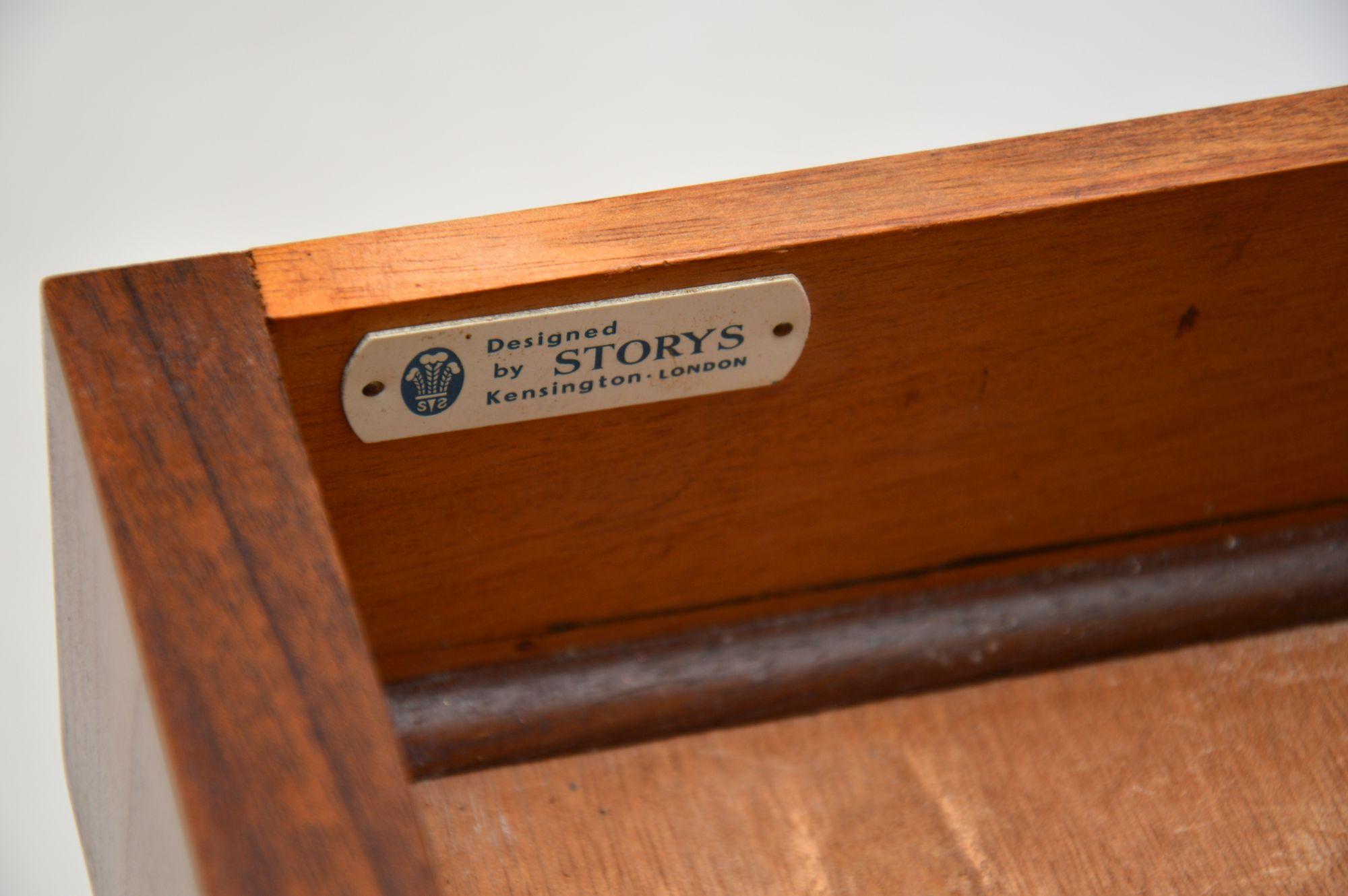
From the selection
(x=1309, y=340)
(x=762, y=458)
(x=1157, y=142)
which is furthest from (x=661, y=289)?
(x=1309, y=340)

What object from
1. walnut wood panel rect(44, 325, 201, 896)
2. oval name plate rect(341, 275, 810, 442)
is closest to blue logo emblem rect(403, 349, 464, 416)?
oval name plate rect(341, 275, 810, 442)

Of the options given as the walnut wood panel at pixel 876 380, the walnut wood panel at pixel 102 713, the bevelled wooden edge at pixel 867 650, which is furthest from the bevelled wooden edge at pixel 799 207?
the bevelled wooden edge at pixel 867 650

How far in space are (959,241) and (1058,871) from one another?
29 cm

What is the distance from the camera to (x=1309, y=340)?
63 centimetres

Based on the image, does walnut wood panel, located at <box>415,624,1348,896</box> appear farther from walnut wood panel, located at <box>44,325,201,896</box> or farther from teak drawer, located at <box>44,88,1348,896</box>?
walnut wood panel, located at <box>44,325,201,896</box>

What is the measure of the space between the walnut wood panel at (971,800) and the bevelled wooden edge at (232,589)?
25cm

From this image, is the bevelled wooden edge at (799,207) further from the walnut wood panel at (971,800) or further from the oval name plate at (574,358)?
the walnut wood panel at (971,800)

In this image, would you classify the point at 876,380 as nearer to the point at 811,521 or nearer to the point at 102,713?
the point at 811,521

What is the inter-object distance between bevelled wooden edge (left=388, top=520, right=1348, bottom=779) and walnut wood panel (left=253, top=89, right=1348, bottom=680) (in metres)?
0.02

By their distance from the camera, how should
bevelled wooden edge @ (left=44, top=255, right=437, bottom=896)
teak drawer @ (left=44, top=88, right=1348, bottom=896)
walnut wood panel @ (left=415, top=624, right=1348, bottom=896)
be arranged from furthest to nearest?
walnut wood panel @ (left=415, top=624, right=1348, bottom=896) → teak drawer @ (left=44, top=88, right=1348, bottom=896) → bevelled wooden edge @ (left=44, top=255, right=437, bottom=896)

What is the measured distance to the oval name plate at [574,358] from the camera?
507mm

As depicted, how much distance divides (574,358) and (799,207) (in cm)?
11

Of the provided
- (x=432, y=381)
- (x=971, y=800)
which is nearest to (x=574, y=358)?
(x=432, y=381)

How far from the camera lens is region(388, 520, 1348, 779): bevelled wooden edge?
2.07 ft
